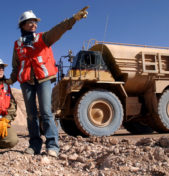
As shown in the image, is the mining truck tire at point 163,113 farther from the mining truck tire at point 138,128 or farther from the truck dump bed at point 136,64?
the mining truck tire at point 138,128

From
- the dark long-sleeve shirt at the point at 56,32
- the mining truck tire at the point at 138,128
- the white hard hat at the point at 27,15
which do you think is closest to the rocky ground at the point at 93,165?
the dark long-sleeve shirt at the point at 56,32

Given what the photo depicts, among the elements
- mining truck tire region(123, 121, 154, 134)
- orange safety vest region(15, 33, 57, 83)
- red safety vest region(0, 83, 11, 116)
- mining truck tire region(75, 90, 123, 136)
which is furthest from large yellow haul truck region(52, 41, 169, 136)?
orange safety vest region(15, 33, 57, 83)

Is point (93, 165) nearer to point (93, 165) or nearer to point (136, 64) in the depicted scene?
point (93, 165)

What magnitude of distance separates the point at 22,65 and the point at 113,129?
341cm

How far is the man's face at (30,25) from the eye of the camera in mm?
3029

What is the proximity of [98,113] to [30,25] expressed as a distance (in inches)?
133

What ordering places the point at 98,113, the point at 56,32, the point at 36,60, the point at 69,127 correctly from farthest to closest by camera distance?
the point at 69,127
the point at 98,113
the point at 36,60
the point at 56,32

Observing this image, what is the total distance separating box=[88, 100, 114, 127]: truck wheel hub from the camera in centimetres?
585

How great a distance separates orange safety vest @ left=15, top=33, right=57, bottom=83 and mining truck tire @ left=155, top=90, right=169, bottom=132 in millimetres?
4194

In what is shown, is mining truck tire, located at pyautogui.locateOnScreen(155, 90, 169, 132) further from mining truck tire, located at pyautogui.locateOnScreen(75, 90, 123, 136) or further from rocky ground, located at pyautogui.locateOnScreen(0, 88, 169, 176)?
rocky ground, located at pyautogui.locateOnScreen(0, 88, 169, 176)

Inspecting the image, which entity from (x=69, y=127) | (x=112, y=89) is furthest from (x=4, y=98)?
(x=69, y=127)

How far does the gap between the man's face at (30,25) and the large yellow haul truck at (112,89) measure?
107 inches

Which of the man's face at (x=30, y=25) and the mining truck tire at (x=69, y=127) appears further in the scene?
the mining truck tire at (x=69, y=127)

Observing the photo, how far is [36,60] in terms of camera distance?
2.97 meters
